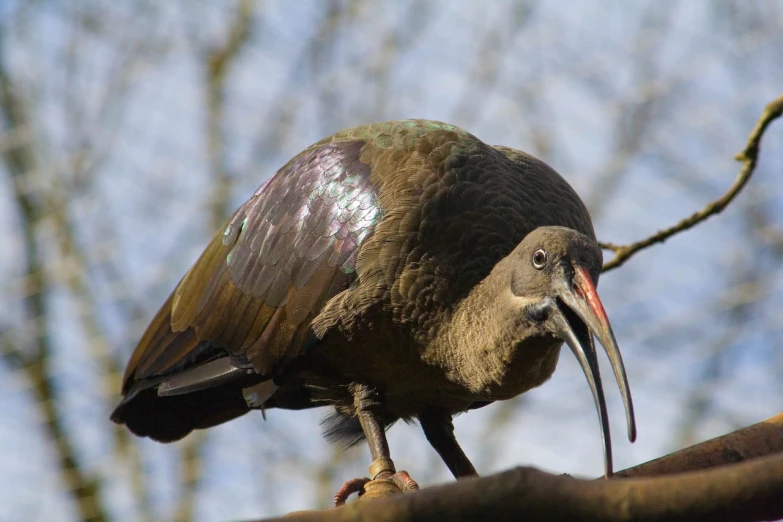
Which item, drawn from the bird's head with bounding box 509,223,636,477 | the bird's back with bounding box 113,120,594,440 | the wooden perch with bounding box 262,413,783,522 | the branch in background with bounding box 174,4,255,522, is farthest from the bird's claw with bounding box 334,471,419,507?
the branch in background with bounding box 174,4,255,522

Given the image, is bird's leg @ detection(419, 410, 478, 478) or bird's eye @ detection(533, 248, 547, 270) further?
bird's leg @ detection(419, 410, 478, 478)

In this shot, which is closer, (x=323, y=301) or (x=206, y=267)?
(x=323, y=301)

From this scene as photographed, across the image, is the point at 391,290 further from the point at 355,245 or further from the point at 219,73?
the point at 219,73

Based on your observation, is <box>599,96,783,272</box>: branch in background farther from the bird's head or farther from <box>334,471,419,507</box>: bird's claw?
<box>334,471,419,507</box>: bird's claw

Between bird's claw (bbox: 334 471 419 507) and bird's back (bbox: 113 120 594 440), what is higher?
bird's back (bbox: 113 120 594 440)

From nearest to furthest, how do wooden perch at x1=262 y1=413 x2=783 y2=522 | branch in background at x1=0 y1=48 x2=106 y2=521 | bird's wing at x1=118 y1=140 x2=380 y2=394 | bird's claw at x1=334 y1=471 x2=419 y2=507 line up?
wooden perch at x1=262 y1=413 x2=783 y2=522
bird's claw at x1=334 y1=471 x2=419 y2=507
bird's wing at x1=118 y1=140 x2=380 y2=394
branch in background at x1=0 y1=48 x2=106 y2=521

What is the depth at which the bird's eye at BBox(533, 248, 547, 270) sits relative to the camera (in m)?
3.06

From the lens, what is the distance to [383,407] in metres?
3.68

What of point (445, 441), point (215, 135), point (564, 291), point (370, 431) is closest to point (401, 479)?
point (370, 431)

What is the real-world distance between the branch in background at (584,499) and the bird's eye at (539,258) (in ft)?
4.59

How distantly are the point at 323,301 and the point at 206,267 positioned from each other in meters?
0.77

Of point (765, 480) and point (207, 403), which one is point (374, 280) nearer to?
point (207, 403)

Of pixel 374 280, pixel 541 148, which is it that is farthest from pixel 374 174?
pixel 541 148

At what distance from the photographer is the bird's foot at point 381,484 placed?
339 cm
